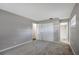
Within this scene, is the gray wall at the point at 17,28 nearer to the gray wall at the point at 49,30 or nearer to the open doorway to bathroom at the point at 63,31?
the gray wall at the point at 49,30

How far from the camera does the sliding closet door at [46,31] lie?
7.09ft

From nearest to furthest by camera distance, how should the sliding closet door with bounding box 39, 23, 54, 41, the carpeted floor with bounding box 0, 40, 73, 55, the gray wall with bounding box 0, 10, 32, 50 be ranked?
the carpeted floor with bounding box 0, 40, 73, 55
the sliding closet door with bounding box 39, 23, 54, 41
the gray wall with bounding box 0, 10, 32, 50

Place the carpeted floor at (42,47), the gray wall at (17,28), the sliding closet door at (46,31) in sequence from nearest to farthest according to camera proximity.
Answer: the carpeted floor at (42,47)
the sliding closet door at (46,31)
the gray wall at (17,28)

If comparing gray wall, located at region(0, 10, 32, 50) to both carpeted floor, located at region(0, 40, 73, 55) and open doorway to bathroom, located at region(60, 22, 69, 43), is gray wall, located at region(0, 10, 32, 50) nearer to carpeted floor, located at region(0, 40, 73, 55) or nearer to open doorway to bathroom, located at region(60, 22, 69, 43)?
carpeted floor, located at region(0, 40, 73, 55)

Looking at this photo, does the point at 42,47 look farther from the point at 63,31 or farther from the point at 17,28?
the point at 17,28

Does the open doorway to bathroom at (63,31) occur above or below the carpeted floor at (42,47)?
above

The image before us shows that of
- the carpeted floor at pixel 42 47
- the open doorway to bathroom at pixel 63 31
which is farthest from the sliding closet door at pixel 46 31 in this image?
the open doorway to bathroom at pixel 63 31

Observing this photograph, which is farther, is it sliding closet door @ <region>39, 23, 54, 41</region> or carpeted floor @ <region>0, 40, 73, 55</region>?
sliding closet door @ <region>39, 23, 54, 41</region>

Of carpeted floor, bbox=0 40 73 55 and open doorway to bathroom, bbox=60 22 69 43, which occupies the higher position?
open doorway to bathroom, bbox=60 22 69 43

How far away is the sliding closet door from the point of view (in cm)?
216

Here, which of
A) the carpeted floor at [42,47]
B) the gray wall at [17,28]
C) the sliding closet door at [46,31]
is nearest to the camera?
the carpeted floor at [42,47]

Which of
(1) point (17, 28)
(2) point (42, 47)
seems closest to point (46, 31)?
(2) point (42, 47)

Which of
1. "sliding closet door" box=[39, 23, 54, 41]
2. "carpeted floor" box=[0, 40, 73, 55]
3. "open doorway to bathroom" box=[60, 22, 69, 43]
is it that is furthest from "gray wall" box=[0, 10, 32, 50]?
"open doorway to bathroom" box=[60, 22, 69, 43]
